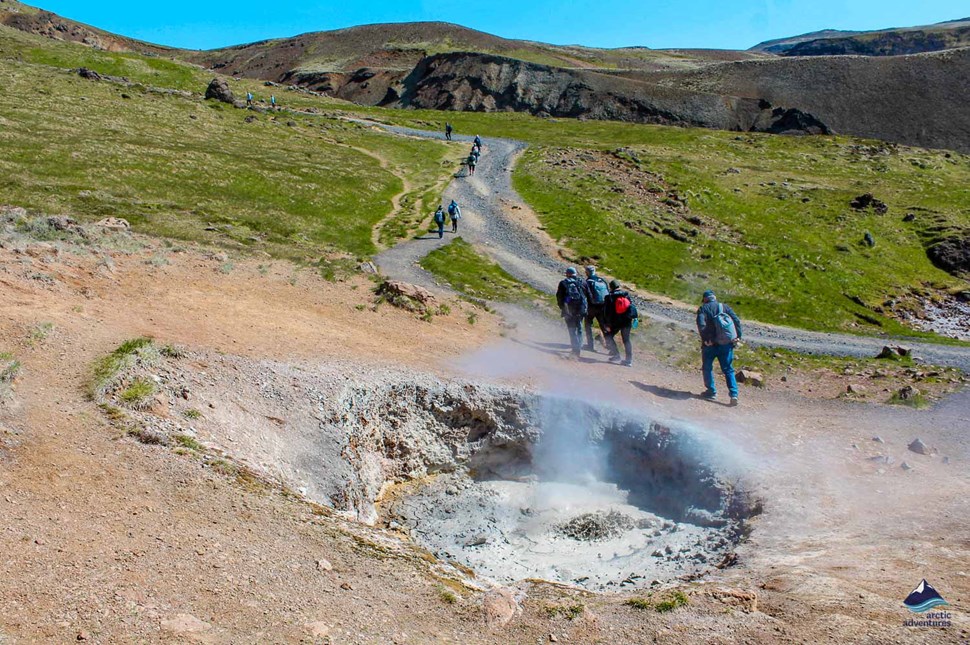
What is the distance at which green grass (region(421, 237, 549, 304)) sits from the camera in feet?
98.0

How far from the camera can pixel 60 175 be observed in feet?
127

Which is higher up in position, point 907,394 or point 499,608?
point 907,394

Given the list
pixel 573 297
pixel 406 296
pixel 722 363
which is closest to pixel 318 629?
pixel 722 363

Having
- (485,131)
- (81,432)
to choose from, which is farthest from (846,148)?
(81,432)

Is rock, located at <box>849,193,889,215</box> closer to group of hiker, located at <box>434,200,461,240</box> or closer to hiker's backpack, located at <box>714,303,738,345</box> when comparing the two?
group of hiker, located at <box>434,200,461,240</box>

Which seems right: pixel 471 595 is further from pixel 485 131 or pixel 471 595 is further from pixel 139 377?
pixel 485 131

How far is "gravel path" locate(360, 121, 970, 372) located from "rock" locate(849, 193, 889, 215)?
25581 mm

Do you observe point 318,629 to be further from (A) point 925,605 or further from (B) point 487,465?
(B) point 487,465

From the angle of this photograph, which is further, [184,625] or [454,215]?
[454,215]

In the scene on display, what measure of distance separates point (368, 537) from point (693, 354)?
55.1 ft

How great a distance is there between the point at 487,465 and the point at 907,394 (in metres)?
12.6

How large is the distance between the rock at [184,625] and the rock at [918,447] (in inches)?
603

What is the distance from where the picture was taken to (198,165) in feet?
150

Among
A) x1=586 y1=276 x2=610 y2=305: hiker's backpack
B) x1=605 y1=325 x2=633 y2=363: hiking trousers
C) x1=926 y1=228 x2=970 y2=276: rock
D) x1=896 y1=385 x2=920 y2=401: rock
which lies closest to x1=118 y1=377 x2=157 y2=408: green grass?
x1=586 y1=276 x2=610 y2=305: hiker's backpack
